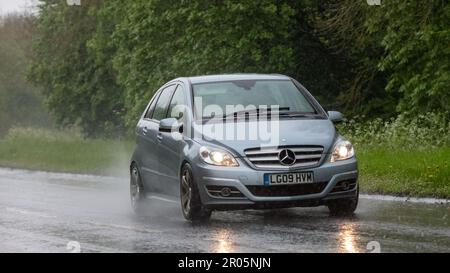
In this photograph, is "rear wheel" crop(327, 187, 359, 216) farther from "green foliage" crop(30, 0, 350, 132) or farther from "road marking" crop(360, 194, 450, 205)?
"green foliage" crop(30, 0, 350, 132)

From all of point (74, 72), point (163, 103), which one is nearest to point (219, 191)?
point (163, 103)

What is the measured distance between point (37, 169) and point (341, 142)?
62.4 feet

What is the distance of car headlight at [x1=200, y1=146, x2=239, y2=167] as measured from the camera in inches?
481

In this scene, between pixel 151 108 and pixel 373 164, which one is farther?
pixel 373 164

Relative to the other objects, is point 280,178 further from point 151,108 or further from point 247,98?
point 151,108

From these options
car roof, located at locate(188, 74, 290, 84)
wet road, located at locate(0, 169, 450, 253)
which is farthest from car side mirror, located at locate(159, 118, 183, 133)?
wet road, located at locate(0, 169, 450, 253)

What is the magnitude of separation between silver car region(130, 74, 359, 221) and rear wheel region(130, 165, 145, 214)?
2.96 ft

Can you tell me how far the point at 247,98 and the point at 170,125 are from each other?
1.03 metres

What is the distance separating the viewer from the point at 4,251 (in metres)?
10.5

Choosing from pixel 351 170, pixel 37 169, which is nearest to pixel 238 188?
pixel 351 170

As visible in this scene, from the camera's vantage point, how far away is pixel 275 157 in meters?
12.1

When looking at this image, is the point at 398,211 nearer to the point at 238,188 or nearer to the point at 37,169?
the point at 238,188

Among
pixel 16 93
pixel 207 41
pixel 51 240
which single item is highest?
pixel 51 240

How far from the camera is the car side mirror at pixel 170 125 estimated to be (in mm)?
13438
